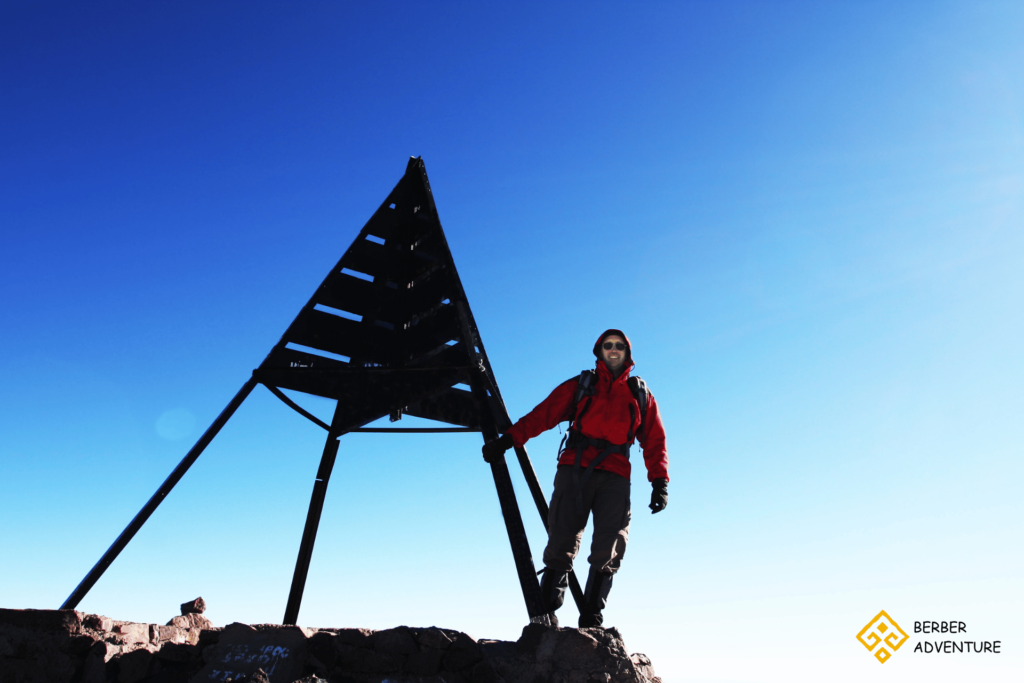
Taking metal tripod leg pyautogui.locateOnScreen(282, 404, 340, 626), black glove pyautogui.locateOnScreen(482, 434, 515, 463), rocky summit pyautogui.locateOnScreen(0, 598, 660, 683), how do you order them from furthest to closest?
metal tripod leg pyautogui.locateOnScreen(282, 404, 340, 626)
black glove pyautogui.locateOnScreen(482, 434, 515, 463)
rocky summit pyautogui.locateOnScreen(0, 598, 660, 683)

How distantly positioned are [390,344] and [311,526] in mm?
2280

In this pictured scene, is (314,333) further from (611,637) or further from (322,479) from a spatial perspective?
(611,637)

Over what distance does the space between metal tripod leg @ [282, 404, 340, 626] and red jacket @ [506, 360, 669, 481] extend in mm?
3452

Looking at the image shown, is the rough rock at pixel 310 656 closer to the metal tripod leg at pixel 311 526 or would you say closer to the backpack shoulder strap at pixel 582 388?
the backpack shoulder strap at pixel 582 388

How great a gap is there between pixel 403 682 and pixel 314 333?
14.1 feet

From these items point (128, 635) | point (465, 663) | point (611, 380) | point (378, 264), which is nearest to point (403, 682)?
point (465, 663)

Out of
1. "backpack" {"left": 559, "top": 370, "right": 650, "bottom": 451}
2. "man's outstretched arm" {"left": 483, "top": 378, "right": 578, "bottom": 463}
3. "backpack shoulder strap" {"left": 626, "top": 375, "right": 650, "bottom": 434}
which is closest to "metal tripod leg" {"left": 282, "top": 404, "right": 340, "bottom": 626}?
"man's outstretched arm" {"left": 483, "top": 378, "right": 578, "bottom": 463}

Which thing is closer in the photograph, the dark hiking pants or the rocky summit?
the rocky summit

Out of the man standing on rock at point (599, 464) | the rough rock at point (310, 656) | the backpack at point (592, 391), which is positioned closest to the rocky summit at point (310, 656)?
the rough rock at point (310, 656)

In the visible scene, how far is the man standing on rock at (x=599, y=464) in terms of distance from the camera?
5.21 m

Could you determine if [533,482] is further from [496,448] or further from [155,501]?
[155,501]

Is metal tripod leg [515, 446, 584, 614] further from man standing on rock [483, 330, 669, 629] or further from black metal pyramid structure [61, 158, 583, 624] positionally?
man standing on rock [483, 330, 669, 629]

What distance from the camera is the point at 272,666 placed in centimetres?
478

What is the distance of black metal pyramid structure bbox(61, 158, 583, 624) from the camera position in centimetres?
725
